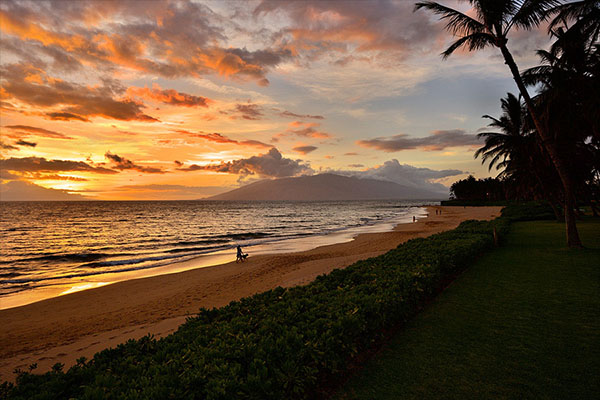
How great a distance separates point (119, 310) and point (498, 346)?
13.6m

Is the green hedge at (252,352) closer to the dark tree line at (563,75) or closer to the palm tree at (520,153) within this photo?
the dark tree line at (563,75)

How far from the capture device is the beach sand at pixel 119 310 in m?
8.80

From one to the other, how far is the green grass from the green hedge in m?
0.55

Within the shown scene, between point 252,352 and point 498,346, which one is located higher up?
point 252,352

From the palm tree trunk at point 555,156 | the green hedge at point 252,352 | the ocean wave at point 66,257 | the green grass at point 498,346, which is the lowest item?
the ocean wave at point 66,257

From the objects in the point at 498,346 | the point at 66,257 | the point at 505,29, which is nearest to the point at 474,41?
the point at 505,29

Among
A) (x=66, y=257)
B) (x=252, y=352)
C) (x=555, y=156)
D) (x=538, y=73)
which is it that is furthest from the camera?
(x=66, y=257)

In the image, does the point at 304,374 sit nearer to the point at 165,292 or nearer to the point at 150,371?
the point at 150,371

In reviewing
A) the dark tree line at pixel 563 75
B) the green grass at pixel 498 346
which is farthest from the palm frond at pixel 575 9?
the green grass at pixel 498 346

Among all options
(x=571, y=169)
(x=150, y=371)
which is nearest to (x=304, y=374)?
(x=150, y=371)

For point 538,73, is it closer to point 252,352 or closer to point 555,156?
point 555,156

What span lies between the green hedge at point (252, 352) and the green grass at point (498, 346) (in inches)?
21.6

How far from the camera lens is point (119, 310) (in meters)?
12.6

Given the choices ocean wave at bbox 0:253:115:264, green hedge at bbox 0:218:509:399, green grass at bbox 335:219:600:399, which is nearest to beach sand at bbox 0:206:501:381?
green hedge at bbox 0:218:509:399
